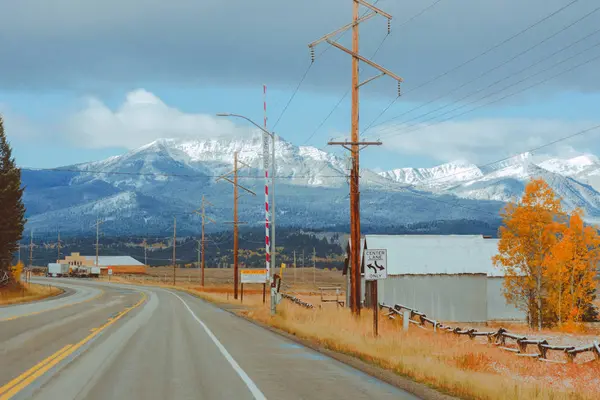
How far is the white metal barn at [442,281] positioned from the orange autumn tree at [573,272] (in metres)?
3.70

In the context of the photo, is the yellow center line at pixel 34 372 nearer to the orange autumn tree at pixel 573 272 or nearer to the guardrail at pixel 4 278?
the orange autumn tree at pixel 573 272

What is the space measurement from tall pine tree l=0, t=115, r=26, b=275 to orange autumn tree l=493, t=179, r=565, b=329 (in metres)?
45.3

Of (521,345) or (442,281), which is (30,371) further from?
(442,281)

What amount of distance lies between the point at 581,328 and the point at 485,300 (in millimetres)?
7185

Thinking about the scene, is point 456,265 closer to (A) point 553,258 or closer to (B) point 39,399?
(A) point 553,258

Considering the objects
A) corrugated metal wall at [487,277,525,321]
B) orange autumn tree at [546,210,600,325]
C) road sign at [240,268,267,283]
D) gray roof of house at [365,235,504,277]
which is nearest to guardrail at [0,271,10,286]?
road sign at [240,268,267,283]

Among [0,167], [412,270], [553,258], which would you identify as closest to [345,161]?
[412,270]

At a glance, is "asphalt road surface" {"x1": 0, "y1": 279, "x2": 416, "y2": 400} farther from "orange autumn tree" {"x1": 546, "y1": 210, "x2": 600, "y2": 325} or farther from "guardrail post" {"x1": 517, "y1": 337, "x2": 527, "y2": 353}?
"orange autumn tree" {"x1": 546, "y1": 210, "x2": 600, "y2": 325}

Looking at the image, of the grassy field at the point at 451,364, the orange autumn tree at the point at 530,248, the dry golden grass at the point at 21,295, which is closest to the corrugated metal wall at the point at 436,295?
the orange autumn tree at the point at 530,248

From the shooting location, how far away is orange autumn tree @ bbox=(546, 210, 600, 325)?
60.4 meters

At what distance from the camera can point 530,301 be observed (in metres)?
60.9

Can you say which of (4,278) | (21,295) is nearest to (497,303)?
(21,295)

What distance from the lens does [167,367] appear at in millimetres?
17609

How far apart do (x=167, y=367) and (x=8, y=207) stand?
212ft
